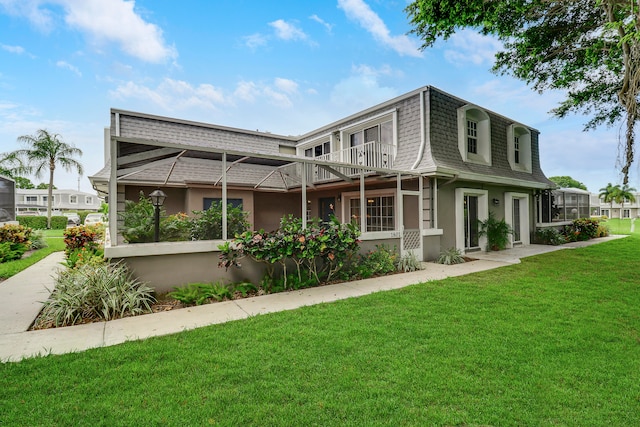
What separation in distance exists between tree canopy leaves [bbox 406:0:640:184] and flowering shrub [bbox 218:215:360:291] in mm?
5324

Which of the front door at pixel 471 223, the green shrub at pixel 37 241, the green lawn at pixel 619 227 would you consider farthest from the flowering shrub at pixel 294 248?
the green lawn at pixel 619 227

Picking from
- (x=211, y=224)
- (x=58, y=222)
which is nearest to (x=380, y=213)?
(x=211, y=224)

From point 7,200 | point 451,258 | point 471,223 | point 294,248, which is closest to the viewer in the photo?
point 294,248

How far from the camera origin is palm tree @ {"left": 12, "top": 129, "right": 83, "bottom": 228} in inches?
971

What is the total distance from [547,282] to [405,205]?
4629mm

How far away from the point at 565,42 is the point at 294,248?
8.33 m

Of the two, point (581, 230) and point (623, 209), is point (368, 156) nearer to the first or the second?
point (581, 230)

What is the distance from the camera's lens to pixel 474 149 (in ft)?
36.6

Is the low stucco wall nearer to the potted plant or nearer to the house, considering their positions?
the house

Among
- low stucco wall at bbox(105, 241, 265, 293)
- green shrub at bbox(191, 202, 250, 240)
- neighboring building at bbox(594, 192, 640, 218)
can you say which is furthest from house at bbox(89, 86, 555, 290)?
neighboring building at bbox(594, 192, 640, 218)

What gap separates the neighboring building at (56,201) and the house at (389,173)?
136 feet

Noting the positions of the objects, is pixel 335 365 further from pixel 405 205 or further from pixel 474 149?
pixel 474 149

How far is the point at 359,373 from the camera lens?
2.69 metres

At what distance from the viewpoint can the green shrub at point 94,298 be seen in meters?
4.18
